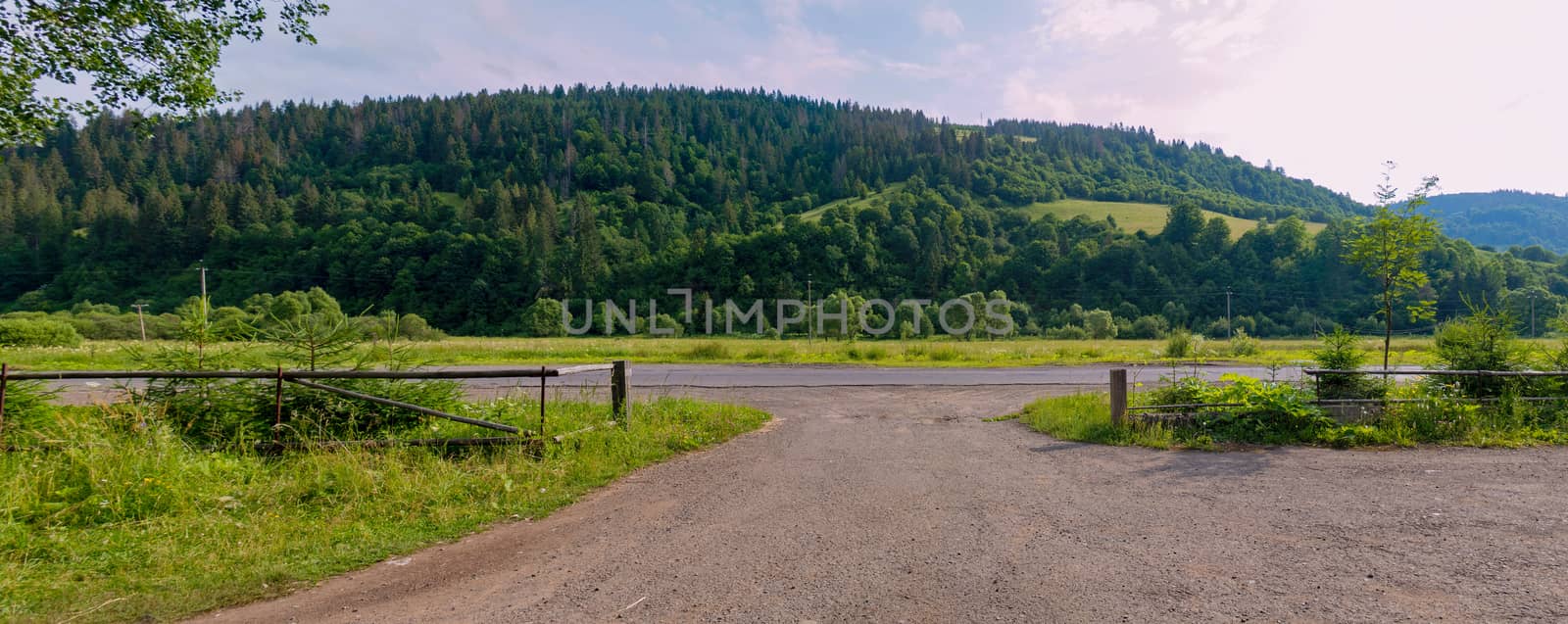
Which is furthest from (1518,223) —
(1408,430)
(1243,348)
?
(1408,430)

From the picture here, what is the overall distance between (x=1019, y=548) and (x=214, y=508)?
675 centimetres

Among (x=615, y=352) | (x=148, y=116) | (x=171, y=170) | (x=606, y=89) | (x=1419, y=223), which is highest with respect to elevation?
(x=606, y=89)

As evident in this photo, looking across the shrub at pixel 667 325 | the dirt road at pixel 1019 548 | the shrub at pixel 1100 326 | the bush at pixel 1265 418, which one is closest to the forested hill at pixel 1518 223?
the shrub at pixel 1100 326

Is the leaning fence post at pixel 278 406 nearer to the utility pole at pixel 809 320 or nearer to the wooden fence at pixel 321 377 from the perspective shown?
the wooden fence at pixel 321 377

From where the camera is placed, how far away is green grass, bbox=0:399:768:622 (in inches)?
166

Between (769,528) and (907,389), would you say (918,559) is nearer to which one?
(769,528)

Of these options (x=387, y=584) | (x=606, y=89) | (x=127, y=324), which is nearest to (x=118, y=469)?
(x=387, y=584)

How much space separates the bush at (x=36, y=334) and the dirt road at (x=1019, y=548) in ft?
154

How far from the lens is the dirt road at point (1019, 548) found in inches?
155

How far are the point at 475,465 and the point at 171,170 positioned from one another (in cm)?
15354

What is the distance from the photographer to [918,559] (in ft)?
15.5

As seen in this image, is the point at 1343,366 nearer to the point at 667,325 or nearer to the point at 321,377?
the point at 321,377

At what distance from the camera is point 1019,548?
196 inches

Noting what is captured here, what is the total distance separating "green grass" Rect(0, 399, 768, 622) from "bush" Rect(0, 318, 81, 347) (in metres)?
41.9
